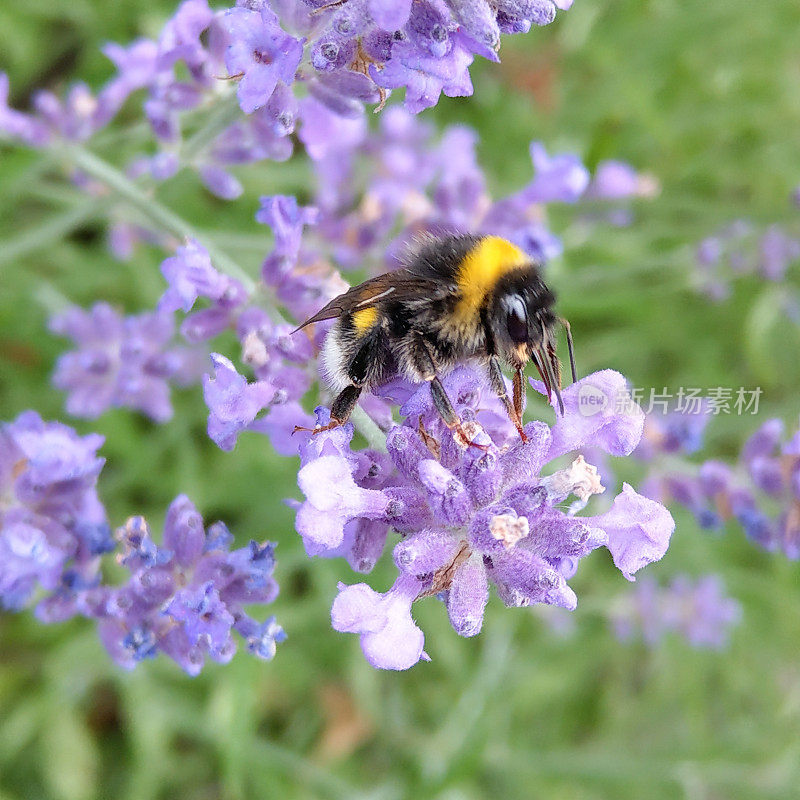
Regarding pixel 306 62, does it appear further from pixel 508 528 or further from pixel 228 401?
pixel 508 528

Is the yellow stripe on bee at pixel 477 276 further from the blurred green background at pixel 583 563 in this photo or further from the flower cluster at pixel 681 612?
the flower cluster at pixel 681 612

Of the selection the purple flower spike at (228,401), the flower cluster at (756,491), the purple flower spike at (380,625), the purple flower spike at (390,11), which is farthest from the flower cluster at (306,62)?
the flower cluster at (756,491)

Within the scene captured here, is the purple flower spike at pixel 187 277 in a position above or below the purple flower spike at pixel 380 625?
above

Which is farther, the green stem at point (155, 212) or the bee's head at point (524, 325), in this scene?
the green stem at point (155, 212)

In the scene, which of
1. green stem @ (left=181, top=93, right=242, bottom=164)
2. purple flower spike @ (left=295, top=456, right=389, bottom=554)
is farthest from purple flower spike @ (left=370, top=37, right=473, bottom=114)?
purple flower spike @ (left=295, top=456, right=389, bottom=554)

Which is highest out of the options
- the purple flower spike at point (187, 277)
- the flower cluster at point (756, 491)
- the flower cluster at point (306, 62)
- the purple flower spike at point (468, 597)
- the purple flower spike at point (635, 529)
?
the flower cluster at point (306, 62)

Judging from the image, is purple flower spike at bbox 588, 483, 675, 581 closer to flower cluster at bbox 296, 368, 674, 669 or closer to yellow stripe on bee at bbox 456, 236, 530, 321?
flower cluster at bbox 296, 368, 674, 669

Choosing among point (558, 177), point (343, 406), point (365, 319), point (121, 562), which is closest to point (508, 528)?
point (343, 406)
